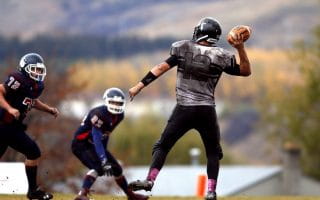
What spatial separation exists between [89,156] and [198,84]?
8.05ft

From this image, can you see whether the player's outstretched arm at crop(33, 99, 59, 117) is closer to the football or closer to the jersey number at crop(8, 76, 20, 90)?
the jersey number at crop(8, 76, 20, 90)

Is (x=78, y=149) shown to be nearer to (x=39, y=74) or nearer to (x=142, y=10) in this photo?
(x=39, y=74)

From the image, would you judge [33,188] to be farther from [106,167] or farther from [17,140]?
[106,167]

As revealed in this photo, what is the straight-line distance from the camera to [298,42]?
82312 millimetres

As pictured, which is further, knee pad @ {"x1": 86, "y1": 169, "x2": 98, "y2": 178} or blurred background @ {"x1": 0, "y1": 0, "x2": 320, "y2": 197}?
blurred background @ {"x1": 0, "y1": 0, "x2": 320, "y2": 197}

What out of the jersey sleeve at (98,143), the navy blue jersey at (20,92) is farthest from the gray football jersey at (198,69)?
the navy blue jersey at (20,92)

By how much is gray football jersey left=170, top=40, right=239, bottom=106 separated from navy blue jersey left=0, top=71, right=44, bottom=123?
2139 mm

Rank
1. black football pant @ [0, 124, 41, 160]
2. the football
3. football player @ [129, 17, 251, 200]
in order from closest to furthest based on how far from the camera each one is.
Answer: the football, football player @ [129, 17, 251, 200], black football pant @ [0, 124, 41, 160]

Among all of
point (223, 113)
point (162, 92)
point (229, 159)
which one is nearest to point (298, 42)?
point (229, 159)

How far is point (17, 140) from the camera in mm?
16828

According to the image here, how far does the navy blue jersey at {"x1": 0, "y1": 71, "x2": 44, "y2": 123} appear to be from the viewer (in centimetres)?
1644

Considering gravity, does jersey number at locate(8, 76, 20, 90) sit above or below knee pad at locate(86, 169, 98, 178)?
above

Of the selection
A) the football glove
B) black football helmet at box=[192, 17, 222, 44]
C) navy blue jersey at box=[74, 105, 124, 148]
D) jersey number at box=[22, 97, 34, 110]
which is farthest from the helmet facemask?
black football helmet at box=[192, 17, 222, 44]

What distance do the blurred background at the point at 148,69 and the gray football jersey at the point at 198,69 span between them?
24702 millimetres
